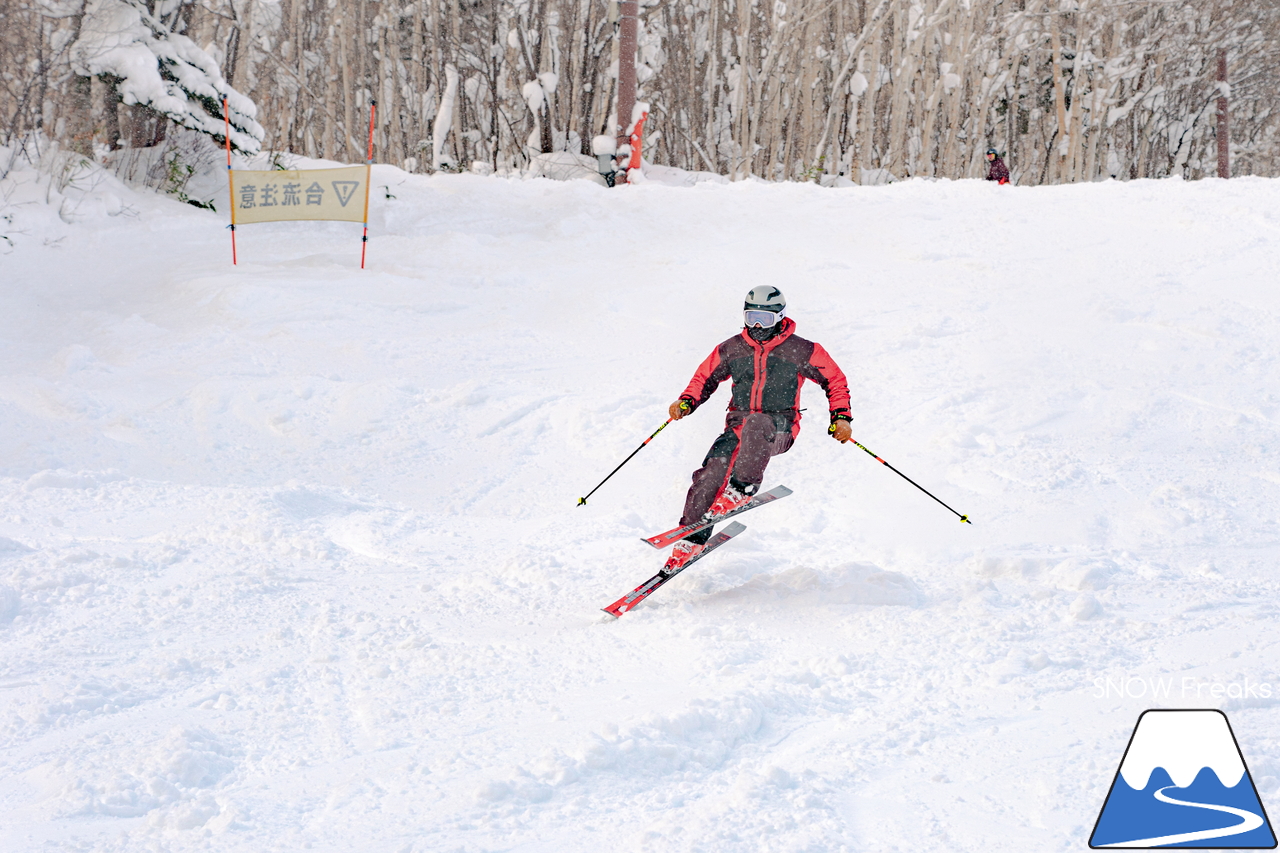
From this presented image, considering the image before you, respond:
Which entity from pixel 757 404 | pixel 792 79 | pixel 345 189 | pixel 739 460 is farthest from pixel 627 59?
pixel 739 460

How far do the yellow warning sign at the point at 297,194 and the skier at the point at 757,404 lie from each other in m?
6.90

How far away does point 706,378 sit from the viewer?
5977mm

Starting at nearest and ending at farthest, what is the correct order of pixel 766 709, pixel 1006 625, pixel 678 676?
pixel 766 709 → pixel 678 676 → pixel 1006 625

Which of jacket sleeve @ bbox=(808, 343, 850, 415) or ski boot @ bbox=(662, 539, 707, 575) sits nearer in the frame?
ski boot @ bbox=(662, 539, 707, 575)

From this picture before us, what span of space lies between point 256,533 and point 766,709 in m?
3.51

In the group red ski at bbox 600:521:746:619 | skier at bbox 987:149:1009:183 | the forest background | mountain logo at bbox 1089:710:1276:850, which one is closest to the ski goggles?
red ski at bbox 600:521:746:619

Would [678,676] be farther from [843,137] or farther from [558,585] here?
[843,137]

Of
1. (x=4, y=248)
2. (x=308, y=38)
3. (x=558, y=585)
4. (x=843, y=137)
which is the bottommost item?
(x=558, y=585)

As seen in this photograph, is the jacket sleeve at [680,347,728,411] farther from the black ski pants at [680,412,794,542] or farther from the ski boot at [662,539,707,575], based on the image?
the ski boot at [662,539,707,575]

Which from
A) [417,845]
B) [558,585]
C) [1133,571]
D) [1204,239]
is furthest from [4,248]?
[1204,239]

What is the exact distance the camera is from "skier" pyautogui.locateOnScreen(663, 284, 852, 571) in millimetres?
5727

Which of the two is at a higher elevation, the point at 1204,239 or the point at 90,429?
the point at 1204,239

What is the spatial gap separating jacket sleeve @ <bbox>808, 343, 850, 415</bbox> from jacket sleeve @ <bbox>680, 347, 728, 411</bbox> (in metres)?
0.51

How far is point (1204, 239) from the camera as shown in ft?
37.1
